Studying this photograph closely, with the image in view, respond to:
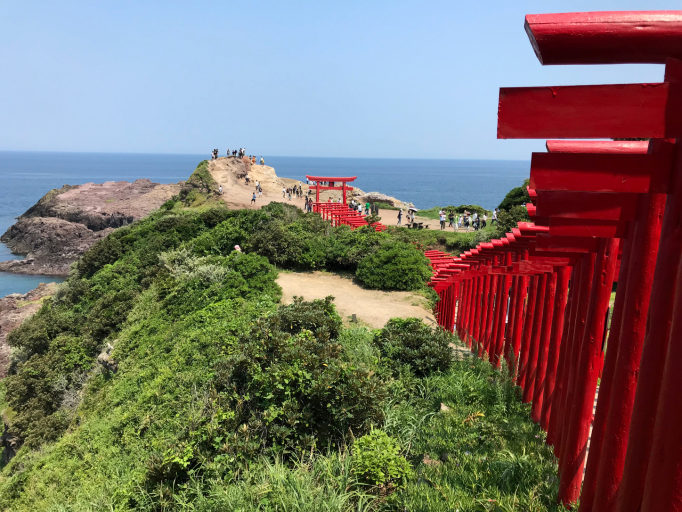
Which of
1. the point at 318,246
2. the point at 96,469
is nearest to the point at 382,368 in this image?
the point at 96,469

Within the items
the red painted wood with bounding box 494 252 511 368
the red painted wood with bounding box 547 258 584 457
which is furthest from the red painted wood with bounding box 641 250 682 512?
the red painted wood with bounding box 494 252 511 368

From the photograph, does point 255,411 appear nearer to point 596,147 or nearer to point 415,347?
→ point 415,347

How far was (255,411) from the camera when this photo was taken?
20.6ft

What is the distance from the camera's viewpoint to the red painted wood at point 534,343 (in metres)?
6.30

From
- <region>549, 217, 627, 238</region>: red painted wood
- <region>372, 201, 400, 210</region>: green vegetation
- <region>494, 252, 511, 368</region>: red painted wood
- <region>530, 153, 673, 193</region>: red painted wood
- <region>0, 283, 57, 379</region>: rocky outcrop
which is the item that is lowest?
<region>0, 283, 57, 379</region>: rocky outcrop

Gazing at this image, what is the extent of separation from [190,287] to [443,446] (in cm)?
1043

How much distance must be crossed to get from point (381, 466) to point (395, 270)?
36.2 ft

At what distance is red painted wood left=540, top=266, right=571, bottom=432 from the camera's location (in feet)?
17.9

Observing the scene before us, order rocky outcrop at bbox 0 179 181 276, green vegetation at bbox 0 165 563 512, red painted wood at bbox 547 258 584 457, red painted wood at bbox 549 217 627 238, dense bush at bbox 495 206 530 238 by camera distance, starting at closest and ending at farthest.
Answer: red painted wood at bbox 549 217 627 238 < red painted wood at bbox 547 258 584 457 < green vegetation at bbox 0 165 563 512 < dense bush at bbox 495 206 530 238 < rocky outcrop at bbox 0 179 181 276

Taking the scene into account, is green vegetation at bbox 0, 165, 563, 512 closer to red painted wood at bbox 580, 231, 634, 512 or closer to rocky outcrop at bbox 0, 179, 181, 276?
red painted wood at bbox 580, 231, 634, 512

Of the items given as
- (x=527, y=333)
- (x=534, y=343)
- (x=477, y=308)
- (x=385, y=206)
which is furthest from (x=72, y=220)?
(x=534, y=343)

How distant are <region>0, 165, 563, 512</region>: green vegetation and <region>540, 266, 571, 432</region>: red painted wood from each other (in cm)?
31

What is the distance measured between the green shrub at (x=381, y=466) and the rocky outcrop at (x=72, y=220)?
138 feet

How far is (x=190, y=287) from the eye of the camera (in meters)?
14.3
